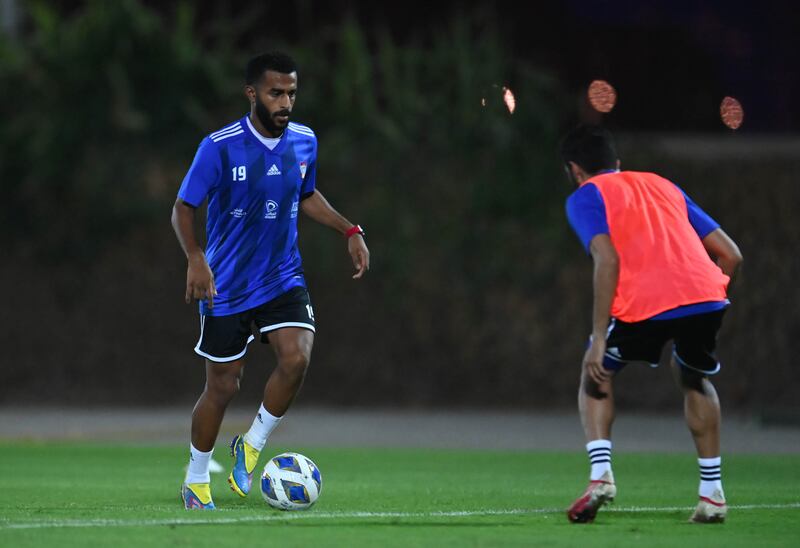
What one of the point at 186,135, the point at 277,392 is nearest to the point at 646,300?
the point at 277,392

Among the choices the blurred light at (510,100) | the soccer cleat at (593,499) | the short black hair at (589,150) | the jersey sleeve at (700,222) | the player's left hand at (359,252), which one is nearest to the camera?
the soccer cleat at (593,499)

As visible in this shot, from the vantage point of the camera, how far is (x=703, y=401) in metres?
8.11

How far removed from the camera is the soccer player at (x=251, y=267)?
897 cm

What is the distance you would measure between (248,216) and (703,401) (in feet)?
9.32

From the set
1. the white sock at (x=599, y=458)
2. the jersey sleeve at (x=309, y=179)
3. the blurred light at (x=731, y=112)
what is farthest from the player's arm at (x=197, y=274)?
the blurred light at (x=731, y=112)

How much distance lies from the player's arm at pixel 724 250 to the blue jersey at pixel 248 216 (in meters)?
2.47

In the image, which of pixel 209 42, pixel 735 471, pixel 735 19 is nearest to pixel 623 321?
pixel 735 471

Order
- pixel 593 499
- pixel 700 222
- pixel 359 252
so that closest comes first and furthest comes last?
pixel 593 499, pixel 700 222, pixel 359 252

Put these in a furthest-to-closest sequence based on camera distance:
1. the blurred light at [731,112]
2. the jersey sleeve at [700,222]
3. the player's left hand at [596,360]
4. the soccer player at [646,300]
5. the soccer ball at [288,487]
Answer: the blurred light at [731,112], the soccer ball at [288,487], the jersey sleeve at [700,222], the soccer player at [646,300], the player's left hand at [596,360]

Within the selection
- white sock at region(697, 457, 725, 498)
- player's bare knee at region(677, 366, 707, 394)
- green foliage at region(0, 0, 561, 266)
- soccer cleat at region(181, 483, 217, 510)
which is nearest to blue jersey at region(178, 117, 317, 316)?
soccer cleat at region(181, 483, 217, 510)

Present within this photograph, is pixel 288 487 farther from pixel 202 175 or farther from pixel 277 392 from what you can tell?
pixel 202 175

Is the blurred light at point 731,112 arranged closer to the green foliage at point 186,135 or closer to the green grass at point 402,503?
the green foliage at point 186,135

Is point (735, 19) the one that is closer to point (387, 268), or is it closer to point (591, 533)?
point (387, 268)

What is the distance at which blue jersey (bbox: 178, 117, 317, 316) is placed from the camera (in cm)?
897
